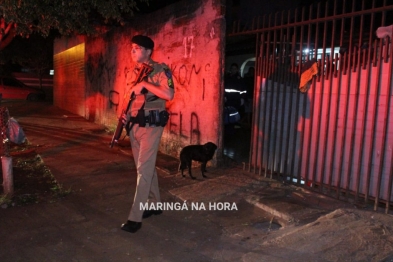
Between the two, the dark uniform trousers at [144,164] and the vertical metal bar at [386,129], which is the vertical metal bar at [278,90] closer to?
the vertical metal bar at [386,129]

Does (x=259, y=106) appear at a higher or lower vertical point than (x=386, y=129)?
higher

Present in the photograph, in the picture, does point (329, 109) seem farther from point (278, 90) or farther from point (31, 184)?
point (31, 184)

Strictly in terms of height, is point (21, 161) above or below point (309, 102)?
below

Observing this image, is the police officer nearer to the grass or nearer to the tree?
the grass

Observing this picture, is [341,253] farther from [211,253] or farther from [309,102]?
[309,102]

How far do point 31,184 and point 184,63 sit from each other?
3227mm

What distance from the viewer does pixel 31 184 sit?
19.7ft

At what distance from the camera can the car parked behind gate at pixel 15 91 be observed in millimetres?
20489

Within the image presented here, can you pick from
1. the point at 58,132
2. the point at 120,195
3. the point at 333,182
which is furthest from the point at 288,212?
the point at 58,132

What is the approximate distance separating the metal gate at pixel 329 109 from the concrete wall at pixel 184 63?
62cm

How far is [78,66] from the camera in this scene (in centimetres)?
1400

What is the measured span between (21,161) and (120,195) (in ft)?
10.5

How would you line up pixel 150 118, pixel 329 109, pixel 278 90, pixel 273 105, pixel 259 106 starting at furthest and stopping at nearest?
pixel 259 106
pixel 273 105
pixel 278 90
pixel 329 109
pixel 150 118

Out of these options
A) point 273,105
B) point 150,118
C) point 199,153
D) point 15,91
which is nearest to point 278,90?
point 273,105
